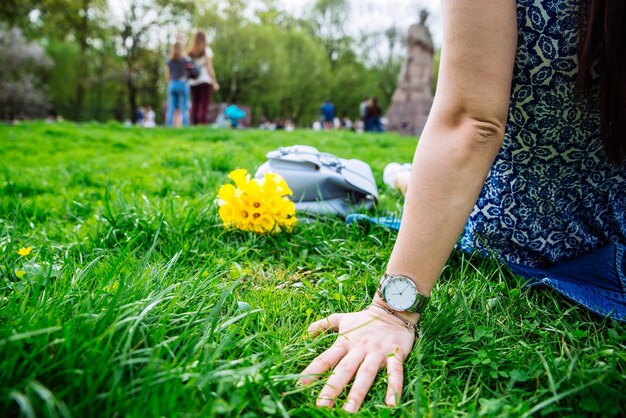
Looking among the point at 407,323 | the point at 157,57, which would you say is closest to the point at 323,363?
the point at 407,323

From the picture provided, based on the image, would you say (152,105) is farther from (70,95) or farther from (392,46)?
(392,46)

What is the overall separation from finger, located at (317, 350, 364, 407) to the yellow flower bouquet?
0.98m

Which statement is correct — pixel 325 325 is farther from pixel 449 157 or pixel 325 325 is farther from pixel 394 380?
pixel 449 157

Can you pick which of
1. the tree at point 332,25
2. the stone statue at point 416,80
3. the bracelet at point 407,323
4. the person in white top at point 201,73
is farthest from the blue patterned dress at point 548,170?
the tree at point 332,25

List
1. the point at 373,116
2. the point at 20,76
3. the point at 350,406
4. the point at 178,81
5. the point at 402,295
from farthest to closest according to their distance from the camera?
the point at 20,76
the point at 373,116
the point at 178,81
the point at 402,295
the point at 350,406

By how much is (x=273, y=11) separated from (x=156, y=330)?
42.8m

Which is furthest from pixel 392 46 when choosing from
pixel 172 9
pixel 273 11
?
pixel 172 9

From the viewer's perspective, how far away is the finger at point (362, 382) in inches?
37.9

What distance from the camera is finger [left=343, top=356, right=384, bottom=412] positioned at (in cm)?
96

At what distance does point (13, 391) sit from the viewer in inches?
27.5

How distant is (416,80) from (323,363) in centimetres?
1643

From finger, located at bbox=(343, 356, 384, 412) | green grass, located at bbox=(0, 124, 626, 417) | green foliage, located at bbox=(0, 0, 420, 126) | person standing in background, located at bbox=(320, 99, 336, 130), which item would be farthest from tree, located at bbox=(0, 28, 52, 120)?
finger, located at bbox=(343, 356, 384, 412)

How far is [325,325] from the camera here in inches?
48.4

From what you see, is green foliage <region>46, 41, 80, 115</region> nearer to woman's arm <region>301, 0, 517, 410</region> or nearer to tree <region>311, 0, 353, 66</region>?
tree <region>311, 0, 353, 66</region>
